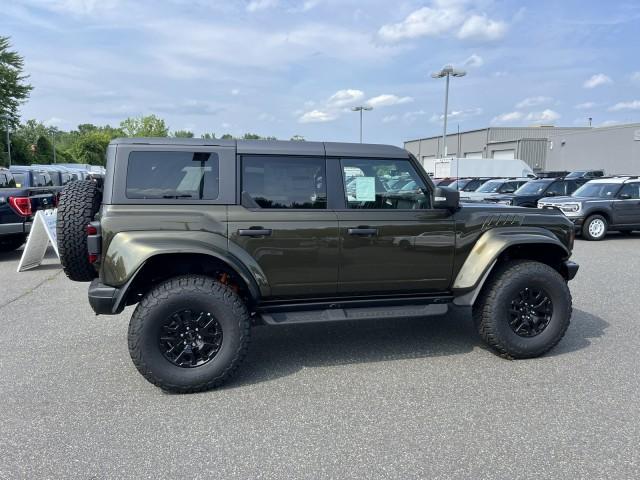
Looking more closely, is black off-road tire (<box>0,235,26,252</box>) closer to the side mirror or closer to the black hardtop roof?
the black hardtop roof

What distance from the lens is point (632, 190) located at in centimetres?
1266

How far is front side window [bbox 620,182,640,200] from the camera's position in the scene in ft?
41.0

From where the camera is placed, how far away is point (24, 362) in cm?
420

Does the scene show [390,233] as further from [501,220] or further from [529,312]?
[529,312]

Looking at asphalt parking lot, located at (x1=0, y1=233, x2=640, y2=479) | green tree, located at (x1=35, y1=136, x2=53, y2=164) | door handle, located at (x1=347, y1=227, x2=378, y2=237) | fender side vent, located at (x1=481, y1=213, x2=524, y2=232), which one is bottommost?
asphalt parking lot, located at (x1=0, y1=233, x2=640, y2=479)

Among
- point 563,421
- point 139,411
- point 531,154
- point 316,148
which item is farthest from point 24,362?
point 531,154

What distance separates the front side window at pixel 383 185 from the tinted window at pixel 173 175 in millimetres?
1122

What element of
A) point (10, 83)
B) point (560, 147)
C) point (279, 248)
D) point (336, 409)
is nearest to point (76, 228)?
point (279, 248)

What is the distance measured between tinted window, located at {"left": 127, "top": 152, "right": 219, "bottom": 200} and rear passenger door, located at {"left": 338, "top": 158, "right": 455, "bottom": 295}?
1.09m

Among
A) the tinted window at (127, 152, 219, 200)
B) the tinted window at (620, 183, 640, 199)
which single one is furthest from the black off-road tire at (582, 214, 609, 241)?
the tinted window at (127, 152, 219, 200)

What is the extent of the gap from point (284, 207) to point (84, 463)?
2.19 metres

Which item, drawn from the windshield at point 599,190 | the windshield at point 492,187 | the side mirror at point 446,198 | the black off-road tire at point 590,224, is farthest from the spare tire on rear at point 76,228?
the windshield at point 492,187

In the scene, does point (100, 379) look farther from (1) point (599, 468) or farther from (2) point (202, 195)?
(1) point (599, 468)

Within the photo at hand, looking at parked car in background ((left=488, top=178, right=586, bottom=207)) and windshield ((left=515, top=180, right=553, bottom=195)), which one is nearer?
parked car in background ((left=488, top=178, right=586, bottom=207))
